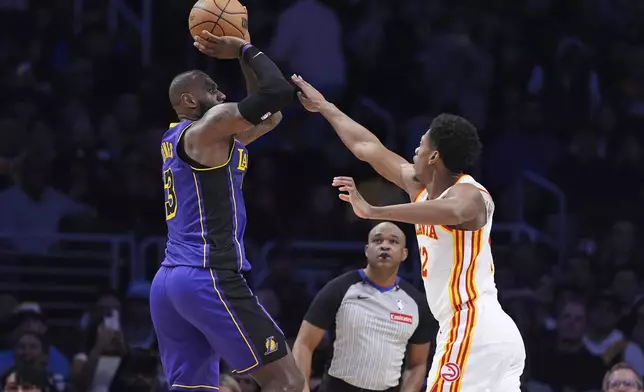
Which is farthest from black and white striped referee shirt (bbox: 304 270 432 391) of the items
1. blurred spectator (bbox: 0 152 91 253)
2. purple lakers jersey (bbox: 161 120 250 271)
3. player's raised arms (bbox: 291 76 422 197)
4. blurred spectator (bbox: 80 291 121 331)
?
blurred spectator (bbox: 0 152 91 253)

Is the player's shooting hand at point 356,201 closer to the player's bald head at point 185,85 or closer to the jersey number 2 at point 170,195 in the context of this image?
the jersey number 2 at point 170,195

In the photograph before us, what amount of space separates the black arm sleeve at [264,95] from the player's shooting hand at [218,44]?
0.56 ft

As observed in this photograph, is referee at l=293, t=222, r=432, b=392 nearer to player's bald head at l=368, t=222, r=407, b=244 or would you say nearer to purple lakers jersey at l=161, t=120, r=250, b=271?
player's bald head at l=368, t=222, r=407, b=244

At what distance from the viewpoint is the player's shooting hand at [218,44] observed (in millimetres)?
5609

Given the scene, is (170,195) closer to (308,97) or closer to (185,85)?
(185,85)

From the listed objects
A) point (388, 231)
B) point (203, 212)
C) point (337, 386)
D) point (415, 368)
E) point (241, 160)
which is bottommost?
point (337, 386)

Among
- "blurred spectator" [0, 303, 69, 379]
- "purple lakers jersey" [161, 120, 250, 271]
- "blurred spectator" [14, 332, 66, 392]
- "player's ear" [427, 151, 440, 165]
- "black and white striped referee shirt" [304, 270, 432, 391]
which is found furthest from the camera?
Answer: "blurred spectator" [0, 303, 69, 379]

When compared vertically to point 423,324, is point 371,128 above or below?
above

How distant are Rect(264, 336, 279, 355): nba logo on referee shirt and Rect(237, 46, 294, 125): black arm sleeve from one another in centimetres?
102

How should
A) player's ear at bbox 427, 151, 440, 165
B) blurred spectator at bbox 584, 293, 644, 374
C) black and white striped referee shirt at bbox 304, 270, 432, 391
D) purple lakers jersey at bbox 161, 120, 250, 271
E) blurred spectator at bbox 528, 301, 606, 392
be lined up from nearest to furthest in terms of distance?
player's ear at bbox 427, 151, 440, 165, purple lakers jersey at bbox 161, 120, 250, 271, black and white striped referee shirt at bbox 304, 270, 432, 391, blurred spectator at bbox 528, 301, 606, 392, blurred spectator at bbox 584, 293, 644, 374

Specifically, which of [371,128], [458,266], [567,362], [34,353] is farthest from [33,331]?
[458,266]

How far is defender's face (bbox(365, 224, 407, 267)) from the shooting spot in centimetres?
715

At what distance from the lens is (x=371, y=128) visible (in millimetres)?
10695

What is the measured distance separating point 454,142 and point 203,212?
4.11 feet
